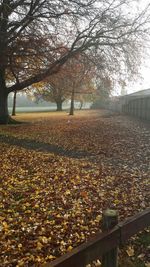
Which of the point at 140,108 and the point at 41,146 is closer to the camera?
the point at 41,146

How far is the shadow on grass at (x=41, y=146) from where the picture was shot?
12578mm

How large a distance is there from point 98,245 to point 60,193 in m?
4.24

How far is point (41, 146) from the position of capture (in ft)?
46.9

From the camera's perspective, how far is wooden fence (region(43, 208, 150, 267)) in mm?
2811

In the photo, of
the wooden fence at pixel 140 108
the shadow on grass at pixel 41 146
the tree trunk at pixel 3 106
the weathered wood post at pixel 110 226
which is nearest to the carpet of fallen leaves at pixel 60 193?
the shadow on grass at pixel 41 146

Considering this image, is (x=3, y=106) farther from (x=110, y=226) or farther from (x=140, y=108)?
(x=110, y=226)

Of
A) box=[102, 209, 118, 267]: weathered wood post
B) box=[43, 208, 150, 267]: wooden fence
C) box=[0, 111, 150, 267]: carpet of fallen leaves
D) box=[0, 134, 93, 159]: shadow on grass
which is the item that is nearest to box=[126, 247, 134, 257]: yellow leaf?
box=[0, 111, 150, 267]: carpet of fallen leaves

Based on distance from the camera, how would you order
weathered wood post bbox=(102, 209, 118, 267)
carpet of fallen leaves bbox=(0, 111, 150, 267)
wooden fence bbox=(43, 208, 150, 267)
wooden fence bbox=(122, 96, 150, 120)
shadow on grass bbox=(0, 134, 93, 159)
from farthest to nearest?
wooden fence bbox=(122, 96, 150, 120) < shadow on grass bbox=(0, 134, 93, 159) < carpet of fallen leaves bbox=(0, 111, 150, 267) < weathered wood post bbox=(102, 209, 118, 267) < wooden fence bbox=(43, 208, 150, 267)

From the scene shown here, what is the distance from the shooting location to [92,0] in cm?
1897

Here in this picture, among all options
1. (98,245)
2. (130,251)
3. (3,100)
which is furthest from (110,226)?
(3,100)

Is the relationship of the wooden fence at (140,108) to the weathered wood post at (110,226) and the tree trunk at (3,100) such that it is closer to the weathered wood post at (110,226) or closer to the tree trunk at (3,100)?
the tree trunk at (3,100)

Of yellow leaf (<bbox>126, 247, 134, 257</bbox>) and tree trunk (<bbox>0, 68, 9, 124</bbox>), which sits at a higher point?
tree trunk (<bbox>0, 68, 9, 124</bbox>)

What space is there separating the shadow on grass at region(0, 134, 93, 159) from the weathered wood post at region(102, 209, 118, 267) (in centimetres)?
861

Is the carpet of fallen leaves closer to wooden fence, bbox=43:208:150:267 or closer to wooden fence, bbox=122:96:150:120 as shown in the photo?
wooden fence, bbox=43:208:150:267
